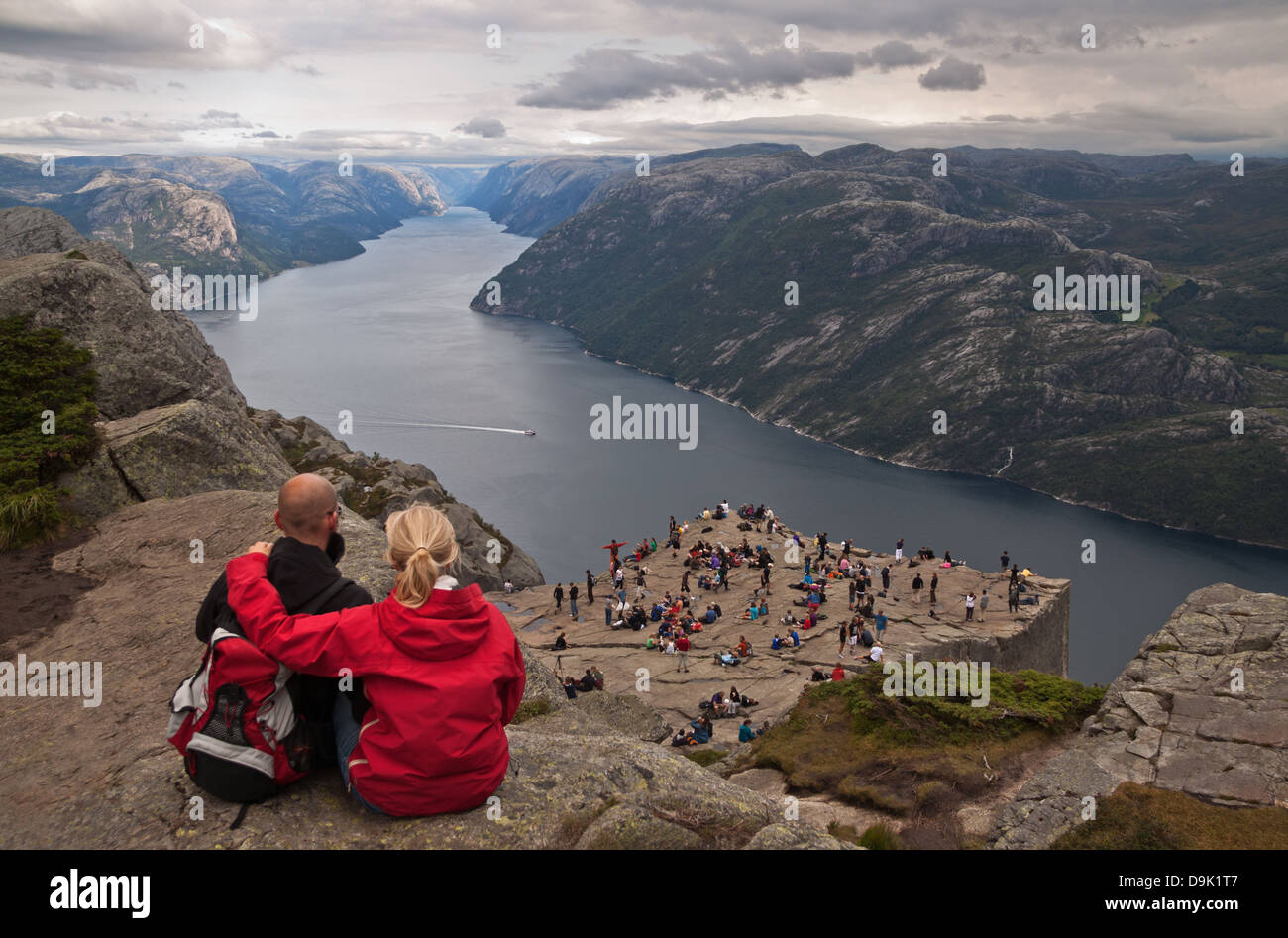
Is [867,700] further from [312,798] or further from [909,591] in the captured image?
[909,591]

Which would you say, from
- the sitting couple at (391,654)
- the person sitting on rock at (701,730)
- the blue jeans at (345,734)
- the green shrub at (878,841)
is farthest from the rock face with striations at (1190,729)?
the person sitting on rock at (701,730)

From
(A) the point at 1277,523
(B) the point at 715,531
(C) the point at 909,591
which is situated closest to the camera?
(C) the point at 909,591

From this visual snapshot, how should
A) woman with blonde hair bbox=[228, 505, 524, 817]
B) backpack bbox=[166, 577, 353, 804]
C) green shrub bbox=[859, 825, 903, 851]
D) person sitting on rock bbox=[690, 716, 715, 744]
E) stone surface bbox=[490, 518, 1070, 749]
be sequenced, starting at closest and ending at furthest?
woman with blonde hair bbox=[228, 505, 524, 817], backpack bbox=[166, 577, 353, 804], green shrub bbox=[859, 825, 903, 851], person sitting on rock bbox=[690, 716, 715, 744], stone surface bbox=[490, 518, 1070, 749]

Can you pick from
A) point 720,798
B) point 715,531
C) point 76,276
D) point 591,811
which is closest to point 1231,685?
point 720,798

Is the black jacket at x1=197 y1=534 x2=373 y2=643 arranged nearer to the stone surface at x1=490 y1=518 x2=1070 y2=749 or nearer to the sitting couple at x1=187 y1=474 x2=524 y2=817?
the sitting couple at x1=187 y1=474 x2=524 y2=817

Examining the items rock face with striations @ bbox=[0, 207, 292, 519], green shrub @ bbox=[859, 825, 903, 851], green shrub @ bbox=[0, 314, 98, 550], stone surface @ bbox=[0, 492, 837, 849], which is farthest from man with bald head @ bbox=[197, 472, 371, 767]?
rock face with striations @ bbox=[0, 207, 292, 519]

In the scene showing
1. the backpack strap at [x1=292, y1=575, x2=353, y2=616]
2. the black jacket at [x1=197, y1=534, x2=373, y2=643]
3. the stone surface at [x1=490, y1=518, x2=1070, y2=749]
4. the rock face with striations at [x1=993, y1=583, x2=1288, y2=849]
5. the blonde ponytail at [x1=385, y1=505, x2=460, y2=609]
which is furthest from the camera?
the stone surface at [x1=490, y1=518, x2=1070, y2=749]

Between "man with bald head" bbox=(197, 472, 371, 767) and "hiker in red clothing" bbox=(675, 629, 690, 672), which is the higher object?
"man with bald head" bbox=(197, 472, 371, 767)

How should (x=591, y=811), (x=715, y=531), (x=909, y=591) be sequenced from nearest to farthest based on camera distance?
(x=591, y=811) → (x=909, y=591) → (x=715, y=531)

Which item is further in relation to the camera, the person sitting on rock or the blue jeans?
the person sitting on rock
